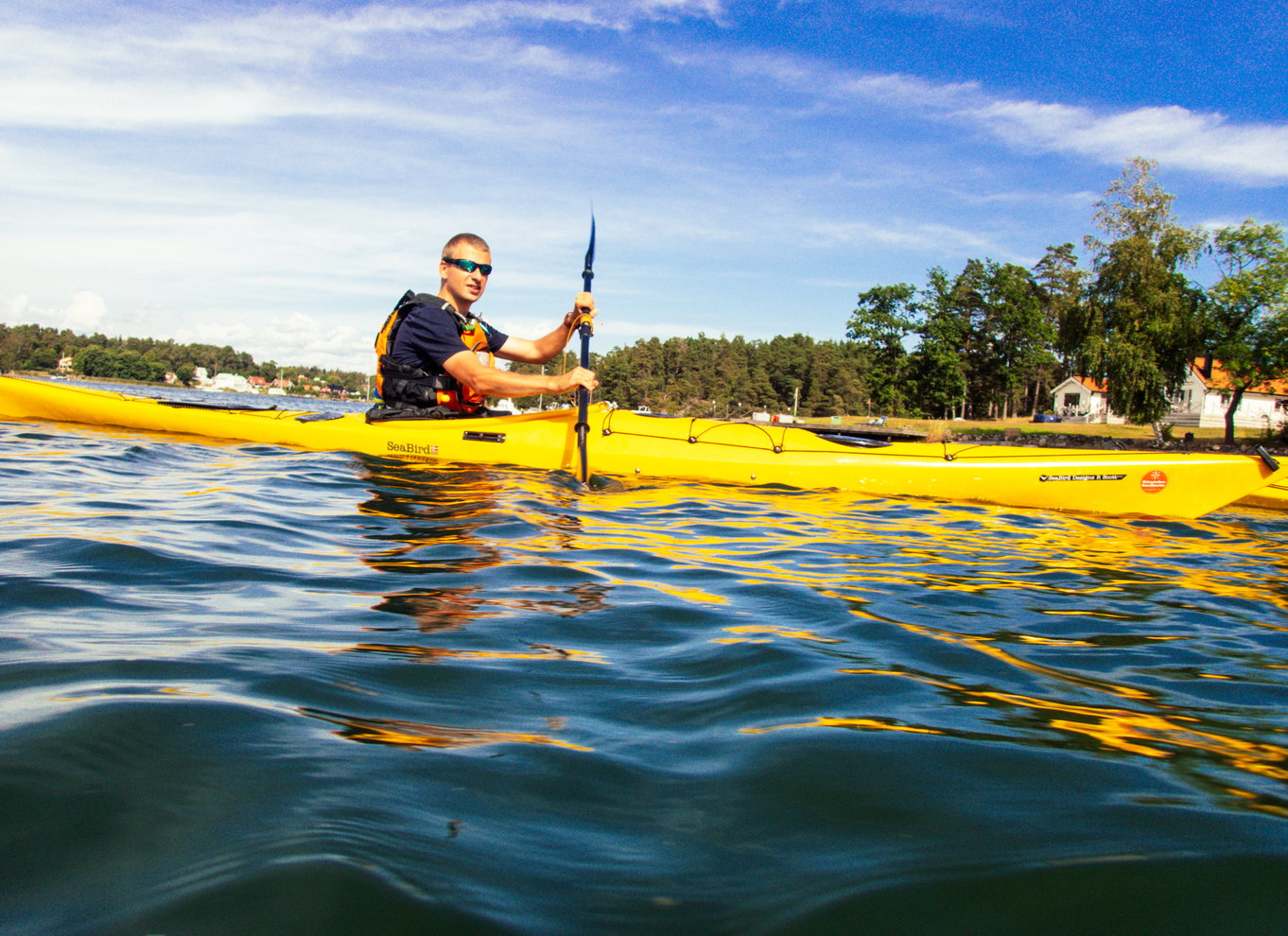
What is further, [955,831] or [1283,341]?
[1283,341]

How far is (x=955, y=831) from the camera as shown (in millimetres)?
1208

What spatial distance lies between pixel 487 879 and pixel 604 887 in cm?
15

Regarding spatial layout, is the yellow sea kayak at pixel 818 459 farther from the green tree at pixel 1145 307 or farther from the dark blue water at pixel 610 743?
the green tree at pixel 1145 307

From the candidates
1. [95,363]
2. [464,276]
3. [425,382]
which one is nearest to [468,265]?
[464,276]

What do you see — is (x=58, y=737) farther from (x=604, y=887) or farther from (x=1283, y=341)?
(x=1283, y=341)

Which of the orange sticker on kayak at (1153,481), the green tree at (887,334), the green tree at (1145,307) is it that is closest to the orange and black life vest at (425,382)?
the orange sticker on kayak at (1153,481)

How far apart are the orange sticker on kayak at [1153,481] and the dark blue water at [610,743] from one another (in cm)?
278

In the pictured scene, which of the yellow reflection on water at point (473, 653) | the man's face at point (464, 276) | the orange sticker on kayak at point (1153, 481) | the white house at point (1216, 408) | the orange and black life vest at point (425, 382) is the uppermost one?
the white house at point (1216, 408)

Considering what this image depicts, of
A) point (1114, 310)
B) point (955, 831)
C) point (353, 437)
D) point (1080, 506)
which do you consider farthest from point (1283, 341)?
point (955, 831)

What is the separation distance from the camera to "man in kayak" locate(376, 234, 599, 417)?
19.1 feet

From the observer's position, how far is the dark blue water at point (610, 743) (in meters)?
1.00

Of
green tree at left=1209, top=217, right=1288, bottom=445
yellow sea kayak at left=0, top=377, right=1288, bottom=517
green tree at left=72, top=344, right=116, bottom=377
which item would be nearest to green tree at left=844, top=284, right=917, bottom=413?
green tree at left=1209, top=217, right=1288, bottom=445

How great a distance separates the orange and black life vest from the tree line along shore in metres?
0.96

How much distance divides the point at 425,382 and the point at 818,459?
324cm
